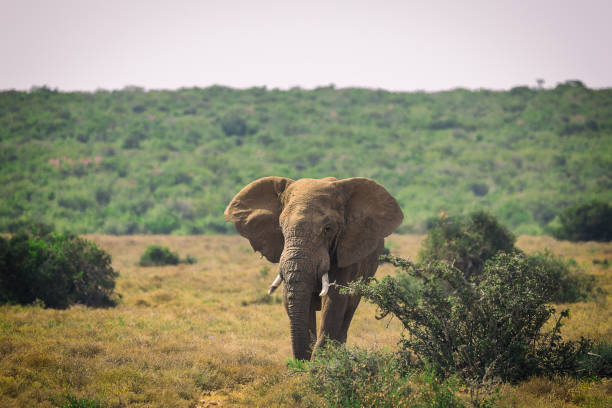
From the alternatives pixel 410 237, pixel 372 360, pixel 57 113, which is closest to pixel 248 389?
pixel 372 360

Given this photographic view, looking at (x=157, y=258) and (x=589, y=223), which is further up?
(x=589, y=223)

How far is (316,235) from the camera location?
733 centimetres

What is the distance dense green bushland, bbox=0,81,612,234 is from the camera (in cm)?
4378

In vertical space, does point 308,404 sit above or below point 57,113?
below

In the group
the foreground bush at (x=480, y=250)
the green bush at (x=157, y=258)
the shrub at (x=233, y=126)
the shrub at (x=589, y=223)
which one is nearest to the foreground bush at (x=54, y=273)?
the green bush at (x=157, y=258)

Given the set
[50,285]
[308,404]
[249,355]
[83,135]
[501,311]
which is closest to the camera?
[308,404]

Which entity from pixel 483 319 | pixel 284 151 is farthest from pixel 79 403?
pixel 284 151

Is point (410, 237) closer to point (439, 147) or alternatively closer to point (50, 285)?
point (50, 285)

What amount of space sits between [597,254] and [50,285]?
20766 mm

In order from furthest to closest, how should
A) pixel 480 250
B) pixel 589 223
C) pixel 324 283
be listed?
pixel 589 223, pixel 480 250, pixel 324 283

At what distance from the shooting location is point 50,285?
13477 millimetres

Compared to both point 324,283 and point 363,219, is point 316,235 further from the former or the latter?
point 363,219

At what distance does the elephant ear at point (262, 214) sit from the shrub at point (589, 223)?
2380cm

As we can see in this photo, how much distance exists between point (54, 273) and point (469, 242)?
1142cm
